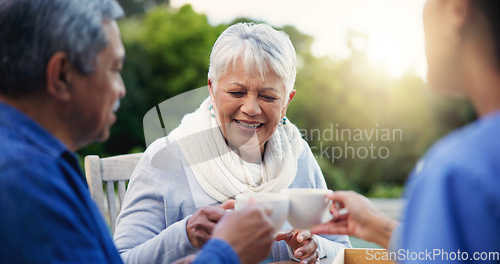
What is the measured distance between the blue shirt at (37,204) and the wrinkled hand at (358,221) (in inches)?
27.3

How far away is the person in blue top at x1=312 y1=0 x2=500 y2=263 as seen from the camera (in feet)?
2.54

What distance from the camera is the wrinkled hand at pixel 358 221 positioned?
1.30m

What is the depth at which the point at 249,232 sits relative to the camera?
46.2 inches

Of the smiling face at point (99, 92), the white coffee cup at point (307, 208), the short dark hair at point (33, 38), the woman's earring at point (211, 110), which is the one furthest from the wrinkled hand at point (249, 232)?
the woman's earring at point (211, 110)

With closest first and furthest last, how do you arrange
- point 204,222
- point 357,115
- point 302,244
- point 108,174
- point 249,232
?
point 249,232 → point 204,222 → point 302,244 → point 108,174 → point 357,115

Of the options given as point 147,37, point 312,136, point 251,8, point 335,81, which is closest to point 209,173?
point 312,136

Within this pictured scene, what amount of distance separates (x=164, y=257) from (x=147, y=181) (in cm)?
39

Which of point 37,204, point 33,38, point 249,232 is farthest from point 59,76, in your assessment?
point 249,232

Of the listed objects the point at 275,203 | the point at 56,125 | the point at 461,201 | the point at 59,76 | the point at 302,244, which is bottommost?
the point at 302,244

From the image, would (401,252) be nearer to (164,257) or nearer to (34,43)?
(34,43)

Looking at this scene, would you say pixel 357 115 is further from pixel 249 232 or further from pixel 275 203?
pixel 249 232

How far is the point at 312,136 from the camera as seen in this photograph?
10.9 m

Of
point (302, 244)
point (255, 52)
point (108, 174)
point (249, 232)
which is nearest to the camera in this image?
point (249, 232)

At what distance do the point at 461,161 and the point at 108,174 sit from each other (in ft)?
6.16
